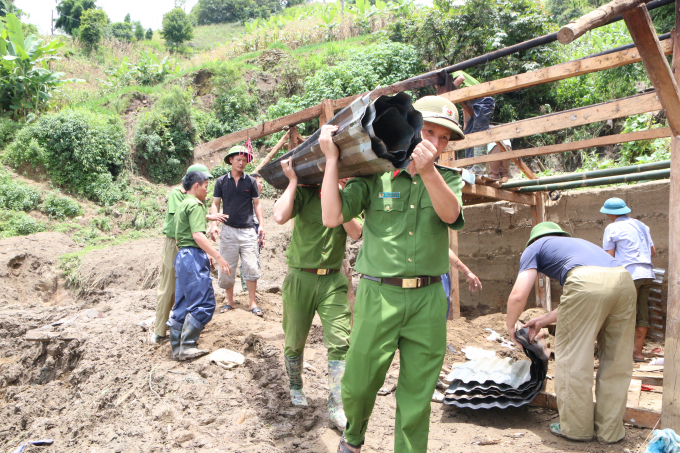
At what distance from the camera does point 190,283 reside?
506 centimetres

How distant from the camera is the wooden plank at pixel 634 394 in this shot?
406cm

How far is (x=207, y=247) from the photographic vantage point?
193 inches

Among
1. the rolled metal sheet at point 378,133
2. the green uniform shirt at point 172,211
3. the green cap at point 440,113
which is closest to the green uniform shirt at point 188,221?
the green uniform shirt at point 172,211

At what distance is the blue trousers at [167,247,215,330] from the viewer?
505cm

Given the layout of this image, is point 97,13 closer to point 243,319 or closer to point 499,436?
point 243,319

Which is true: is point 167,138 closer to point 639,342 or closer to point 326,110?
point 326,110

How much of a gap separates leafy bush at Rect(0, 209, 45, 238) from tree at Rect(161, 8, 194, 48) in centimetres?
2659

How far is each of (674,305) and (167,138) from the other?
51.5 ft

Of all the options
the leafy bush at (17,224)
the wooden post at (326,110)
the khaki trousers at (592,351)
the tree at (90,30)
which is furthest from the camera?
the tree at (90,30)

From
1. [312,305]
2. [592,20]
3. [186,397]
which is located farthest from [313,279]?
[592,20]

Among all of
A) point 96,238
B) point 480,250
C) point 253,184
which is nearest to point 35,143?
point 96,238

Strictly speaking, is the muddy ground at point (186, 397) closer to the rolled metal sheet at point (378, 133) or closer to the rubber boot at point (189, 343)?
the rubber boot at point (189, 343)

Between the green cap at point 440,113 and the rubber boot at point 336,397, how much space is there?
194cm

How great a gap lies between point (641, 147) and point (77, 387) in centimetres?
1088
